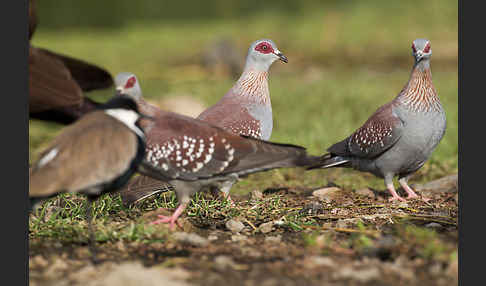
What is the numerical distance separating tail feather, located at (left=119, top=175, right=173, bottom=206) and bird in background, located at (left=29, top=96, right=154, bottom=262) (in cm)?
94

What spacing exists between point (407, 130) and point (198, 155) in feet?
6.69

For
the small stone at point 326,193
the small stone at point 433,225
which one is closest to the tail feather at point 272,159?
the small stone at point 433,225

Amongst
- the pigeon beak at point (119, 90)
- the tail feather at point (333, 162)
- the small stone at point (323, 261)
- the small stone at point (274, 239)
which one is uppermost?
the pigeon beak at point (119, 90)

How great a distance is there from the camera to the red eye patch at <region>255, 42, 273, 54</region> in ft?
18.4

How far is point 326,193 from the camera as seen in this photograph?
5395 mm

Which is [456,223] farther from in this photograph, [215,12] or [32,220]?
[215,12]

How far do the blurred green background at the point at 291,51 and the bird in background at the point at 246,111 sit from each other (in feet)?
3.44

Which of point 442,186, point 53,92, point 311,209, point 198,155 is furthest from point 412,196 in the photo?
point 53,92

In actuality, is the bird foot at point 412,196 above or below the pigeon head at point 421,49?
below

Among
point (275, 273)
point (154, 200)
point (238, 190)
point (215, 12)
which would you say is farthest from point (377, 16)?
point (275, 273)

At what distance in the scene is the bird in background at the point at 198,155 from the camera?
12.8 feet

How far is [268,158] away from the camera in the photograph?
3.96 m

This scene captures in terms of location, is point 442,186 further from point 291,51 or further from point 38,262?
point 291,51

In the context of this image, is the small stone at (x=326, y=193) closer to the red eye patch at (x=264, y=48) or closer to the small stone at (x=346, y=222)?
the small stone at (x=346, y=222)
